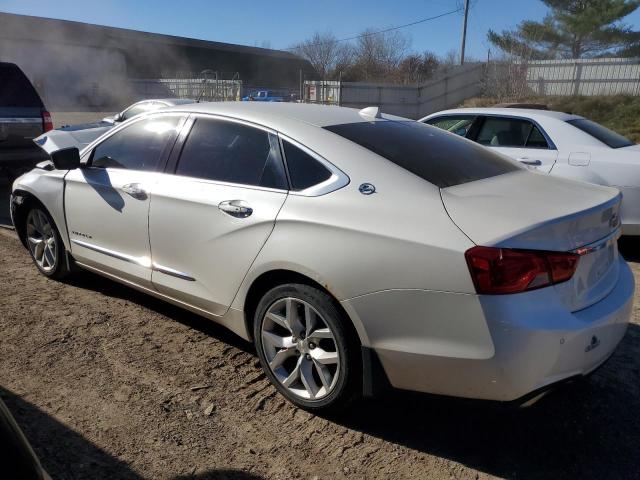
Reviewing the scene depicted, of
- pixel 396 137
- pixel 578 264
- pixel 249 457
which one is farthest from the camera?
pixel 396 137

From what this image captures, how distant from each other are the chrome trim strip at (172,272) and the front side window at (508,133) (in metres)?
4.40

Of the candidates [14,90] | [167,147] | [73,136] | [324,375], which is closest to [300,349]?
[324,375]

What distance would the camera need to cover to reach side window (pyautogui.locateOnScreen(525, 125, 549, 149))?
236 inches

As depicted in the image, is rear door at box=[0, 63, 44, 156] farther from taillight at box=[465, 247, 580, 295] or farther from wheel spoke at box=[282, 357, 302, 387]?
taillight at box=[465, 247, 580, 295]

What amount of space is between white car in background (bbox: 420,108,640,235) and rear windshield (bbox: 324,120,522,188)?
254 centimetres

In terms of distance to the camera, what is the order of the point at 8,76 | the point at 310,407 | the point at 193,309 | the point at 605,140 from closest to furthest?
the point at 310,407 → the point at 193,309 → the point at 605,140 → the point at 8,76

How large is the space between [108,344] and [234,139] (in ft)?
5.22

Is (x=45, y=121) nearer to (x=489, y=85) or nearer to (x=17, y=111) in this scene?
(x=17, y=111)

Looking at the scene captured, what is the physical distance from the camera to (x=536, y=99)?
79.6 ft

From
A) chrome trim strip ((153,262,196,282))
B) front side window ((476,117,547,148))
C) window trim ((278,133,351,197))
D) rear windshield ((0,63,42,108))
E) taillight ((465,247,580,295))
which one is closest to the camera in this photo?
taillight ((465,247,580,295))

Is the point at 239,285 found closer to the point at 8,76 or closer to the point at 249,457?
the point at 249,457

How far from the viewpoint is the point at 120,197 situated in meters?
3.72

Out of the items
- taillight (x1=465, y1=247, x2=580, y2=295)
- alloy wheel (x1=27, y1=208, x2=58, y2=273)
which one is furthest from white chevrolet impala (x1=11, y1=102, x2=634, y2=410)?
alloy wheel (x1=27, y1=208, x2=58, y2=273)

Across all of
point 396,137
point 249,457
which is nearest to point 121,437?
point 249,457
